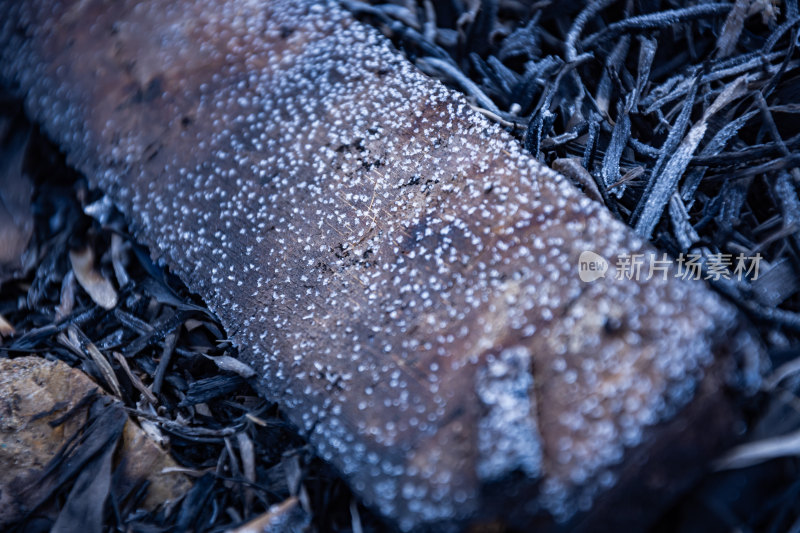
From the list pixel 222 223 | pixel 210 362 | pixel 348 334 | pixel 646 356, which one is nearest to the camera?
pixel 646 356

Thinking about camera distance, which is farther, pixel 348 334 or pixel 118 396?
pixel 118 396

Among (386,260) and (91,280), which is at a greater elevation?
(386,260)

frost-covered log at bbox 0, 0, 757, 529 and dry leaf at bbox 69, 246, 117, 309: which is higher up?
frost-covered log at bbox 0, 0, 757, 529

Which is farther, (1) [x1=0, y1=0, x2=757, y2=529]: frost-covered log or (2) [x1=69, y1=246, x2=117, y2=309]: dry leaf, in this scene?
(2) [x1=69, y1=246, x2=117, y2=309]: dry leaf

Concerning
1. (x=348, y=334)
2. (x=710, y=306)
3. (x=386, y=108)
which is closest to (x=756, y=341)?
(x=710, y=306)

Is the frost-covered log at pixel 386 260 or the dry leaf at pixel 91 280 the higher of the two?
the frost-covered log at pixel 386 260

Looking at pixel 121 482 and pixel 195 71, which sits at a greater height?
pixel 195 71

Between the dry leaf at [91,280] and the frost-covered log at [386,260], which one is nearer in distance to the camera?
the frost-covered log at [386,260]

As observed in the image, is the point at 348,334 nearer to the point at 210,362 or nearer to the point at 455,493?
the point at 455,493
